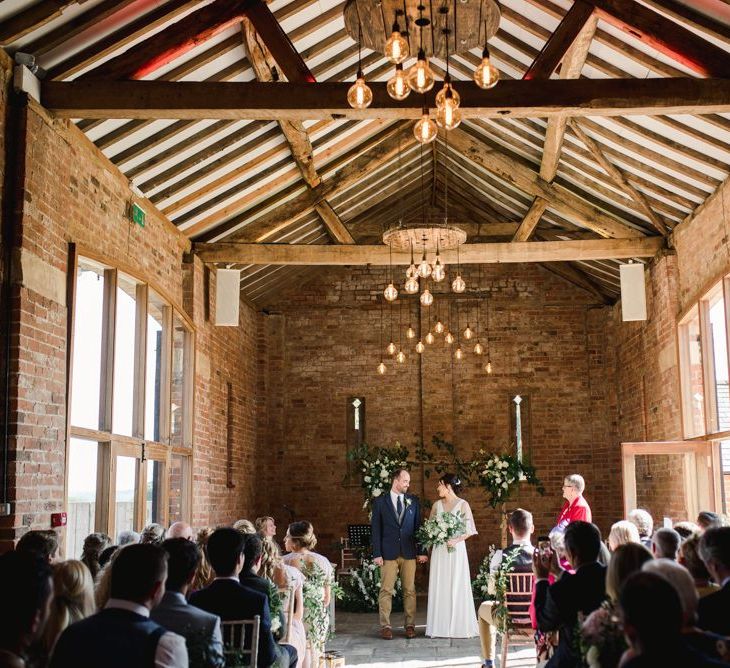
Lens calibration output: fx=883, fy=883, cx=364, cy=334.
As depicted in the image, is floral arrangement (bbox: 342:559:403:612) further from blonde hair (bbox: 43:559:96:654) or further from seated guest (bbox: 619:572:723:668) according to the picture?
seated guest (bbox: 619:572:723:668)

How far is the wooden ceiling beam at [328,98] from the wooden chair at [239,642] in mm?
4054

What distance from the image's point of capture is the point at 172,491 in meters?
10.7

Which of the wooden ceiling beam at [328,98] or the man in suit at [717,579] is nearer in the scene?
the man in suit at [717,579]

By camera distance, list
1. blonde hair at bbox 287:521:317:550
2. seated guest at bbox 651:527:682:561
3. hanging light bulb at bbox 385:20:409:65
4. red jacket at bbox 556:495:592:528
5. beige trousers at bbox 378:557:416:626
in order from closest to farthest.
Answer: hanging light bulb at bbox 385:20:409:65, seated guest at bbox 651:527:682:561, blonde hair at bbox 287:521:317:550, red jacket at bbox 556:495:592:528, beige trousers at bbox 378:557:416:626

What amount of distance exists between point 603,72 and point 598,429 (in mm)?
7974

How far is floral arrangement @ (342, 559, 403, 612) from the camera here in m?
11.7

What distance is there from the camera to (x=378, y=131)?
11406 millimetres

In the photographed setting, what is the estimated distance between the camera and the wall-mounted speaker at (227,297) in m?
11.5

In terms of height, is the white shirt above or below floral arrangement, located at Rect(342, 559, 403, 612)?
above

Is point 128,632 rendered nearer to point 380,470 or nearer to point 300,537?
point 300,537

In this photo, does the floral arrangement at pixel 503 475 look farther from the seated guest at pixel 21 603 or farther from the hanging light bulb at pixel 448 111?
the seated guest at pixel 21 603

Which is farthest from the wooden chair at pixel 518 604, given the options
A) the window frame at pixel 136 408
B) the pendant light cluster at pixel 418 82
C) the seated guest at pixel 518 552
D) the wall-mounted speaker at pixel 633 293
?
the wall-mounted speaker at pixel 633 293

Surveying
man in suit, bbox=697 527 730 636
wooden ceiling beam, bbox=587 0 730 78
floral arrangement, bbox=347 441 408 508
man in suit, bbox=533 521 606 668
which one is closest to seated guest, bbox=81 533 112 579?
man in suit, bbox=533 521 606 668

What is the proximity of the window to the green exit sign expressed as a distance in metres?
0.63
